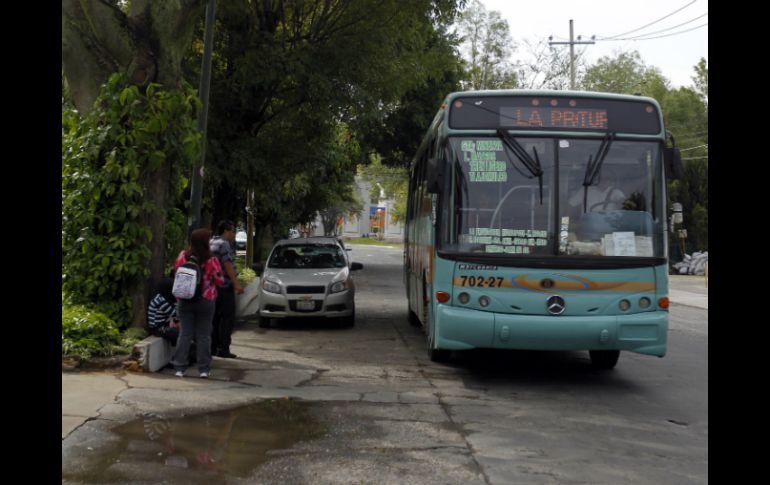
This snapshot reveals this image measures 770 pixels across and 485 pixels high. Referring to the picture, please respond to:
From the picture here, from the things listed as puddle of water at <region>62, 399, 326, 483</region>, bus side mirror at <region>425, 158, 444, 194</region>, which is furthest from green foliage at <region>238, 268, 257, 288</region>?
puddle of water at <region>62, 399, 326, 483</region>

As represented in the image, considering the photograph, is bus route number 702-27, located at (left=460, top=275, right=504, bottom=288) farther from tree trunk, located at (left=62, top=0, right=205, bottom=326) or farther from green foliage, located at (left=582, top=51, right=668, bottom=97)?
green foliage, located at (left=582, top=51, right=668, bottom=97)

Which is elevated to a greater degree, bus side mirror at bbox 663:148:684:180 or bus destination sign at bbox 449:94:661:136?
bus destination sign at bbox 449:94:661:136

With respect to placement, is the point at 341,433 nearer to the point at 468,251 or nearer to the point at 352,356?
the point at 468,251

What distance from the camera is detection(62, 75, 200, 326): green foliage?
9.62 metres

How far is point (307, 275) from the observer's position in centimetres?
1434

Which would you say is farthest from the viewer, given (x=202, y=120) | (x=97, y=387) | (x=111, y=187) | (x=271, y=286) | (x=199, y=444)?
(x=271, y=286)

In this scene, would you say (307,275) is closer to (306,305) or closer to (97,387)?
(306,305)

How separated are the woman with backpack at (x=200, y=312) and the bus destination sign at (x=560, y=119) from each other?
12.0ft

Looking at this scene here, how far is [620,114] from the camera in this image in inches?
361

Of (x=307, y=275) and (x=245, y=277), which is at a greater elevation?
(x=307, y=275)

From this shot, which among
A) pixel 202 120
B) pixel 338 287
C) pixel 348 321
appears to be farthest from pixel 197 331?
pixel 348 321

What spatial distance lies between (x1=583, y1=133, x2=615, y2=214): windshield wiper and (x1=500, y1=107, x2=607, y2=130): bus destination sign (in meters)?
0.16

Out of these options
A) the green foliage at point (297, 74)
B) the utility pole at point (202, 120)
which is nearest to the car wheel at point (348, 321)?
the green foliage at point (297, 74)

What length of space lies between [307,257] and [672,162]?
811cm
